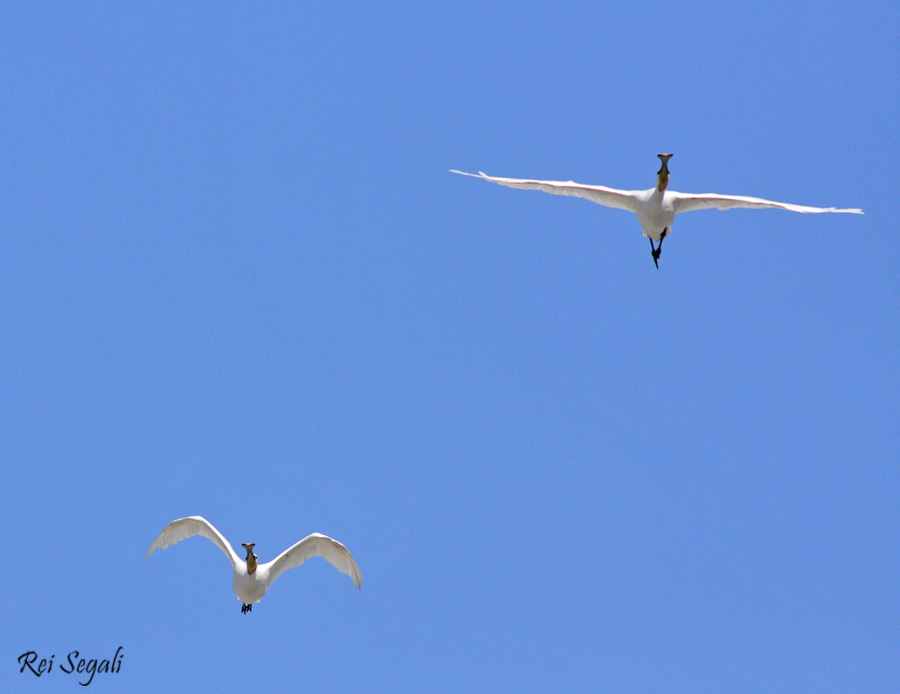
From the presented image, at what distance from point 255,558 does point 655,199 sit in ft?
53.3

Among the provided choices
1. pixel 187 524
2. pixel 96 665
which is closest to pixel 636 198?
pixel 187 524

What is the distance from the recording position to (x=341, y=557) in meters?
33.6

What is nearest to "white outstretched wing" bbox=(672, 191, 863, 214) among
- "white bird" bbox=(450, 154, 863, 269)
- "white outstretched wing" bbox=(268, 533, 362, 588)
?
"white bird" bbox=(450, 154, 863, 269)

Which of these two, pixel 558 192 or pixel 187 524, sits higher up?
pixel 558 192

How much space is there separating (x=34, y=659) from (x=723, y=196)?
23.9 meters

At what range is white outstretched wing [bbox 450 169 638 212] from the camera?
27.0 m

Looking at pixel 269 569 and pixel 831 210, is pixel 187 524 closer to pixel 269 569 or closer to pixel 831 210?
pixel 269 569

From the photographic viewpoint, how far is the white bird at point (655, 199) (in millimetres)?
26500

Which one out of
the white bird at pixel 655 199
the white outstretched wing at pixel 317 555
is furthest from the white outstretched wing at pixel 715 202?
the white outstretched wing at pixel 317 555

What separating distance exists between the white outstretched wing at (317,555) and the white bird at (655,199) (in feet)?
42.6

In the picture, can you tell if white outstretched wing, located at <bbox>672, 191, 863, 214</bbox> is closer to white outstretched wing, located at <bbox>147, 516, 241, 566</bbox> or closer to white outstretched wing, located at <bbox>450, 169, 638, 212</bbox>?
white outstretched wing, located at <bbox>450, 169, 638, 212</bbox>

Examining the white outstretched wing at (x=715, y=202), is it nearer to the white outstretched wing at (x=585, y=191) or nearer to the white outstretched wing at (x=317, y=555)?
the white outstretched wing at (x=585, y=191)

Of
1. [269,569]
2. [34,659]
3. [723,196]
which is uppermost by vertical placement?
[723,196]

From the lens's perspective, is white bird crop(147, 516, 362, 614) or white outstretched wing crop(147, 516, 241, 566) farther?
white outstretched wing crop(147, 516, 241, 566)
